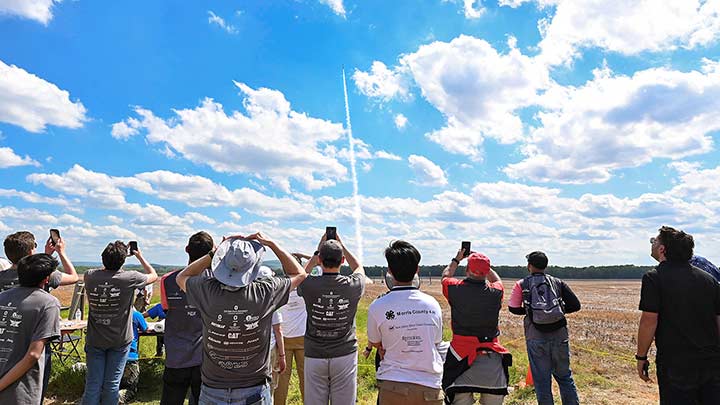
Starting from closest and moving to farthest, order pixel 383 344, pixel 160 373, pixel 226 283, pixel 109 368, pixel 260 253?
1. pixel 226 283
2. pixel 260 253
3. pixel 383 344
4. pixel 109 368
5. pixel 160 373

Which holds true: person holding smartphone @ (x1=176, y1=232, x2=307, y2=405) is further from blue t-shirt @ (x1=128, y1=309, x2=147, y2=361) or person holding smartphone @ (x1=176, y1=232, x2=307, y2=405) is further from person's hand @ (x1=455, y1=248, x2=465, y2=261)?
blue t-shirt @ (x1=128, y1=309, x2=147, y2=361)

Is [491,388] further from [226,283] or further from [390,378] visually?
[226,283]

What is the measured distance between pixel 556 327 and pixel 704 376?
1.95m

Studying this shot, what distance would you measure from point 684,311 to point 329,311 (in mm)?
3644

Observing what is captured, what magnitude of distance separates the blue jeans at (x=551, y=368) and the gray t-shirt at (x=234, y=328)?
14.3ft

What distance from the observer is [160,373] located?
9.03 meters

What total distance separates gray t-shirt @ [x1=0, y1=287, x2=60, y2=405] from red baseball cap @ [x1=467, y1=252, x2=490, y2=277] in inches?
164

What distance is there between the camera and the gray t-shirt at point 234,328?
3.50 m

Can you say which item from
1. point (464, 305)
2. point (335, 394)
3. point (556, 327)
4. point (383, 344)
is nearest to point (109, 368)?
point (335, 394)

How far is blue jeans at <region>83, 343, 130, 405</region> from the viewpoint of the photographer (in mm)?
5273

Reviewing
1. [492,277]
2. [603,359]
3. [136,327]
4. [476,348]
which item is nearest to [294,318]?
[476,348]

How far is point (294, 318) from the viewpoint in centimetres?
652

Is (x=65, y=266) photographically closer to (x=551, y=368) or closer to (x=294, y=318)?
(x=294, y=318)

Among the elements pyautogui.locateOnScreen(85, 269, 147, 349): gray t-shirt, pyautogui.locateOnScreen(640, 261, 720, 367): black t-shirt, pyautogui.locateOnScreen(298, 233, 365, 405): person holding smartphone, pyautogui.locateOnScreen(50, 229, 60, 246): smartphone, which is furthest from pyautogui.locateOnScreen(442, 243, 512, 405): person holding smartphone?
pyautogui.locateOnScreen(50, 229, 60, 246): smartphone
